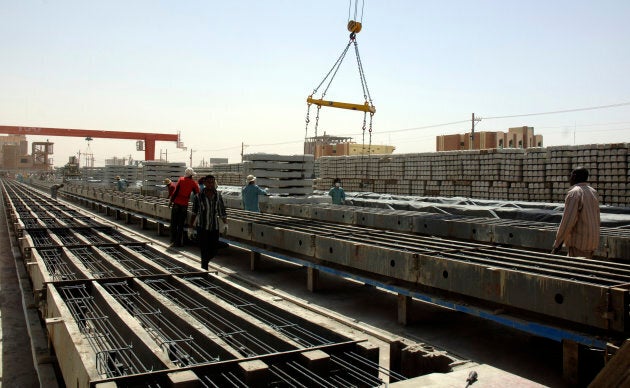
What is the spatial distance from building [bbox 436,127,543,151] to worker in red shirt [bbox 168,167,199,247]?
2374 cm

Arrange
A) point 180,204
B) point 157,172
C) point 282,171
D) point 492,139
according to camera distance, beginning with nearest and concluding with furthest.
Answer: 1. point 180,204
2. point 282,171
3. point 157,172
4. point 492,139

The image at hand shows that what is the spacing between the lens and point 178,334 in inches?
140

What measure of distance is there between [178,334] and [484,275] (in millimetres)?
2579

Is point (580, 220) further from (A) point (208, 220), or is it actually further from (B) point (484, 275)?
(A) point (208, 220)

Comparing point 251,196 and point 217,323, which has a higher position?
point 251,196

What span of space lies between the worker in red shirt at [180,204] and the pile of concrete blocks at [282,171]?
2965mm

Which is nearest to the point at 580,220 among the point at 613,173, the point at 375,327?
the point at 375,327

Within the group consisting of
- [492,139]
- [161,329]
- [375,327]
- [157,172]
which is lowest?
[375,327]

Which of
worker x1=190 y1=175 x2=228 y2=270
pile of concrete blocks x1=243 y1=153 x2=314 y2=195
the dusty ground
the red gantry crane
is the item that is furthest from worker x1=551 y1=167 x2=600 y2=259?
the red gantry crane

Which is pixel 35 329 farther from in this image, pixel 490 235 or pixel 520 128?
pixel 520 128

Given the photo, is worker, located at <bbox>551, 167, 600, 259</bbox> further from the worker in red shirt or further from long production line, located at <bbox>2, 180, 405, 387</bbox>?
the worker in red shirt

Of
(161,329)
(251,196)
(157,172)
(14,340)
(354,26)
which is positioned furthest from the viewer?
(157,172)

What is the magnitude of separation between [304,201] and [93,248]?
7784 mm

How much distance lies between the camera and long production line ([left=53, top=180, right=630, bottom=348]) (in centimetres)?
368
